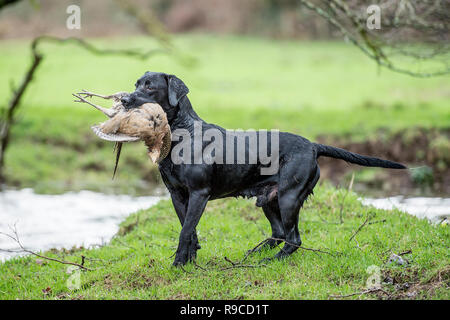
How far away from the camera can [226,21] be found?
34.0 metres

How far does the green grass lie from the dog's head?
1.88 meters

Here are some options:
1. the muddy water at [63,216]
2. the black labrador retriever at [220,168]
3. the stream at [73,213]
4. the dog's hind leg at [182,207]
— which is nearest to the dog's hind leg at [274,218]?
the black labrador retriever at [220,168]

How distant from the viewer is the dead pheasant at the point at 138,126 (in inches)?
231

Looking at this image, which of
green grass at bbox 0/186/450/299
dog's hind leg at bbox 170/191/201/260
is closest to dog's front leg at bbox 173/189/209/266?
dog's hind leg at bbox 170/191/201/260

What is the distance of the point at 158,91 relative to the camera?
6.16m

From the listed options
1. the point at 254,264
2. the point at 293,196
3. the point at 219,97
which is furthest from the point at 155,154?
the point at 219,97

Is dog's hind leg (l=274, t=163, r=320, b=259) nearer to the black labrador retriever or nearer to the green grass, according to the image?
the black labrador retriever

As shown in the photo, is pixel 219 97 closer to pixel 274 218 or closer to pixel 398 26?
pixel 398 26

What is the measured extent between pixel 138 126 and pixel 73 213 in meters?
6.39

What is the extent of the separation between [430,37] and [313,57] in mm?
18200

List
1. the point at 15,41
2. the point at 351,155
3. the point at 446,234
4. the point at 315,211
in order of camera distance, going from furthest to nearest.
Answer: the point at 15,41 < the point at 315,211 < the point at 446,234 < the point at 351,155

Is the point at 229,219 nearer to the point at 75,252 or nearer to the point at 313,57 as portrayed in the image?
the point at 75,252

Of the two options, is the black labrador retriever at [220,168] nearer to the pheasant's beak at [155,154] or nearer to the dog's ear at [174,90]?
the dog's ear at [174,90]

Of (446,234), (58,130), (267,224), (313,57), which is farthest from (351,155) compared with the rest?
(313,57)
